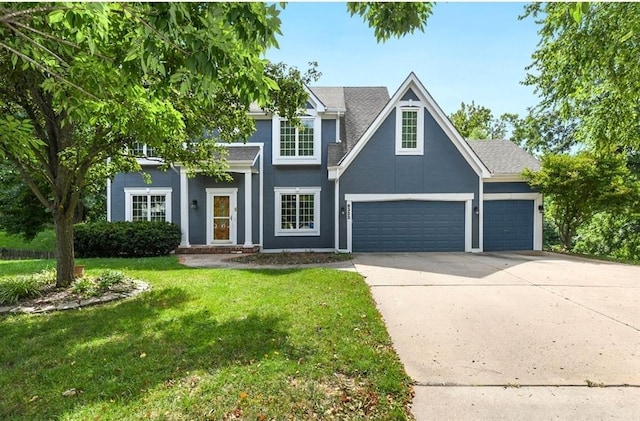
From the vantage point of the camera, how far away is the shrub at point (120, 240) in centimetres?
1242

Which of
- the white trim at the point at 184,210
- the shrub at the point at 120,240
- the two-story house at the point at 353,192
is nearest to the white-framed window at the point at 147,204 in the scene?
the two-story house at the point at 353,192

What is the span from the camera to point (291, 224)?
575 inches

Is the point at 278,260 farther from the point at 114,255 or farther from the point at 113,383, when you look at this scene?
the point at 113,383

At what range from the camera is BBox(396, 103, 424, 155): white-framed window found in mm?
13234

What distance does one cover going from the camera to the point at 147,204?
14.7m

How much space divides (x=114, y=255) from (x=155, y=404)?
11577mm

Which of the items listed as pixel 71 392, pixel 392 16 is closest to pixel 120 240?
pixel 71 392

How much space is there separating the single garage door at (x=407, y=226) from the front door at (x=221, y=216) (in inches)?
206

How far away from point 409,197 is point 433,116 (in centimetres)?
335

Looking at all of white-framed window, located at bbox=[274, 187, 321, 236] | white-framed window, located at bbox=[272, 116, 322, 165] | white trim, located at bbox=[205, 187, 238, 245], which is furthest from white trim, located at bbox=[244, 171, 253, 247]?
white-framed window, located at bbox=[272, 116, 322, 165]

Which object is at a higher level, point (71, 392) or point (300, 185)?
point (300, 185)

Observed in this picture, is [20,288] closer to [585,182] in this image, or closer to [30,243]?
[585,182]

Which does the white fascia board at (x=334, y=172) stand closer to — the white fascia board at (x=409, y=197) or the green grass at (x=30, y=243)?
the white fascia board at (x=409, y=197)

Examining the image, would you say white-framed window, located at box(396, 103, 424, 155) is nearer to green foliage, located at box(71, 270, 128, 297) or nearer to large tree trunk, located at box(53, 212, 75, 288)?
green foliage, located at box(71, 270, 128, 297)
